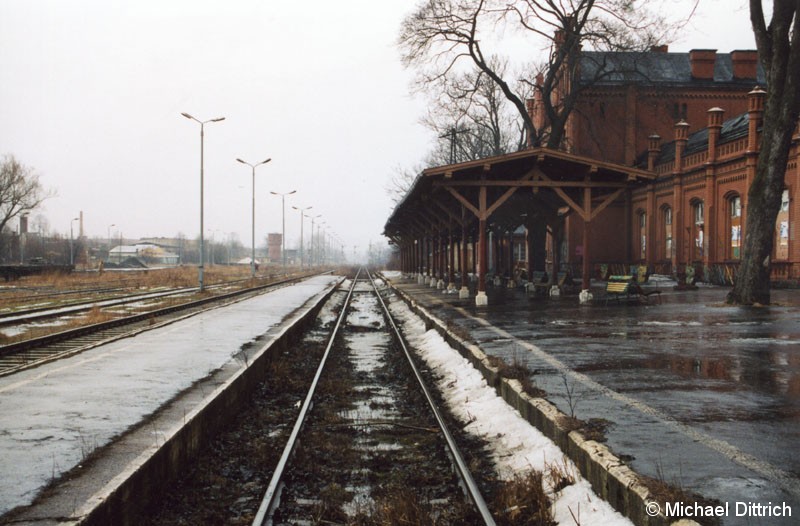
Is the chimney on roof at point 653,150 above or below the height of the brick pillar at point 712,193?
above

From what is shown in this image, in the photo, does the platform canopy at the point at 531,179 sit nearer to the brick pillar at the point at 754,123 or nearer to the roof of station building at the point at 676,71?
the brick pillar at the point at 754,123

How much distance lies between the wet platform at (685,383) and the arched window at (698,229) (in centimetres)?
1434

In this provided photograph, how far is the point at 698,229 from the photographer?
3119cm

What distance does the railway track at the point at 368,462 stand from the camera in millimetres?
4953

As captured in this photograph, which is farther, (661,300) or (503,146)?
Answer: (503,146)

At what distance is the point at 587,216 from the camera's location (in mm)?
20250

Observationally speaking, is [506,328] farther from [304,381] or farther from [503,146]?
[503,146]

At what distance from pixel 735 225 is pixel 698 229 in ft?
9.97

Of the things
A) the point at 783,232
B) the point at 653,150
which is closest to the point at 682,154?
the point at 653,150

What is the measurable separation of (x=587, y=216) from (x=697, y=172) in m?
13.3

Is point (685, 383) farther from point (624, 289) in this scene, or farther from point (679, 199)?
point (679, 199)

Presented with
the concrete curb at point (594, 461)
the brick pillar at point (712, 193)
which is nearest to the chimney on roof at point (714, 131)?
the brick pillar at point (712, 193)

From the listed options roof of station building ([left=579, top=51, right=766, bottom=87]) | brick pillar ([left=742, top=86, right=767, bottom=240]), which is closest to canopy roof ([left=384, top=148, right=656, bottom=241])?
brick pillar ([left=742, top=86, right=767, bottom=240])

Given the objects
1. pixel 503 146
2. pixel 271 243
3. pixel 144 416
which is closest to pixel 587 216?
pixel 144 416
